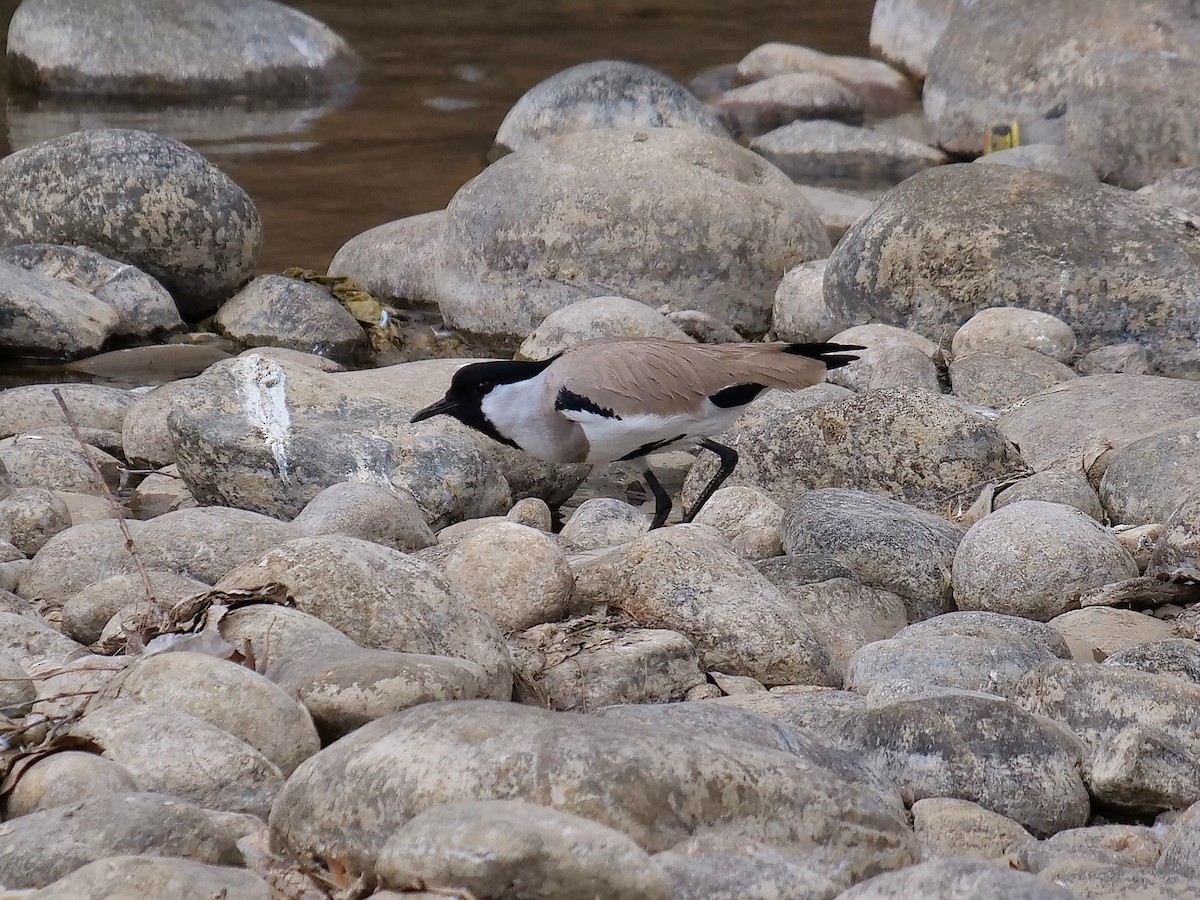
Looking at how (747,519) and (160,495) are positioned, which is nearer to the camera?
(747,519)

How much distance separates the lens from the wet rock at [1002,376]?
8.02 meters

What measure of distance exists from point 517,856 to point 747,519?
153 inches

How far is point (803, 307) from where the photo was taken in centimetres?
990

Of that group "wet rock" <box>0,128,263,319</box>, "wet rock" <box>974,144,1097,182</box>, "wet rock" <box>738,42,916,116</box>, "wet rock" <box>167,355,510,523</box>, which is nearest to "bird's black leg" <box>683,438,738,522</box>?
"wet rock" <box>167,355,510,523</box>

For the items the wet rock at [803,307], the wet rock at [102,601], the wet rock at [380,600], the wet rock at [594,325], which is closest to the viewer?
the wet rock at [380,600]

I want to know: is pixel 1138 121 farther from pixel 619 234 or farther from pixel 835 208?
pixel 619 234

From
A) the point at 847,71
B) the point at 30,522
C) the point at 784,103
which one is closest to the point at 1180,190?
the point at 784,103

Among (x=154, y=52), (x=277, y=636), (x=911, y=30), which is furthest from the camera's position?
(x=911, y=30)

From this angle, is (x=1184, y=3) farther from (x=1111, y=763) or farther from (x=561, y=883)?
(x=561, y=883)

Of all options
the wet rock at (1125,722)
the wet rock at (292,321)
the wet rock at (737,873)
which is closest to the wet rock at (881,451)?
the wet rock at (1125,722)

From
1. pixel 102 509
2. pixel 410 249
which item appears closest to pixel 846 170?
pixel 410 249

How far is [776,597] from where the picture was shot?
15.8 feet

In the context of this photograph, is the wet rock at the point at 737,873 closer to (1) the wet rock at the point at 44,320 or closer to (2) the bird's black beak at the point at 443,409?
(2) the bird's black beak at the point at 443,409

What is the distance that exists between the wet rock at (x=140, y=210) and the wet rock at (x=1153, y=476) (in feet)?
20.6
